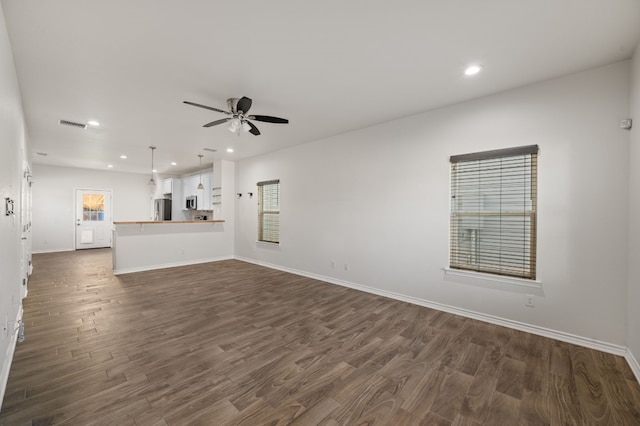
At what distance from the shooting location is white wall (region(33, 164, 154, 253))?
8.09 m

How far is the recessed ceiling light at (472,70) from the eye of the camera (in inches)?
105

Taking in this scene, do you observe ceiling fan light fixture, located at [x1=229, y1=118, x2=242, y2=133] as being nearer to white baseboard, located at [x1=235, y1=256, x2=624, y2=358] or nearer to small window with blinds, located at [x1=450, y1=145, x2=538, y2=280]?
small window with blinds, located at [x1=450, y1=145, x2=538, y2=280]

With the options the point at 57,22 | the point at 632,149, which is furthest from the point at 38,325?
the point at 632,149

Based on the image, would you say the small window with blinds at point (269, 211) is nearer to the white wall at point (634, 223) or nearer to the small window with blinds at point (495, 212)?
the small window with blinds at point (495, 212)

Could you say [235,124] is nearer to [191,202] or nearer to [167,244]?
[167,244]

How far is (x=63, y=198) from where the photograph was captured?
8.48 metres

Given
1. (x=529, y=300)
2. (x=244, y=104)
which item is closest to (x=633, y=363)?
(x=529, y=300)

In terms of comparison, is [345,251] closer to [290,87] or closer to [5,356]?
[290,87]

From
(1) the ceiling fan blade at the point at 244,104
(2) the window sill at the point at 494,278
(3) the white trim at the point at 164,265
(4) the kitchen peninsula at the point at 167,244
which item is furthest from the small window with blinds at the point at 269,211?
(2) the window sill at the point at 494,278

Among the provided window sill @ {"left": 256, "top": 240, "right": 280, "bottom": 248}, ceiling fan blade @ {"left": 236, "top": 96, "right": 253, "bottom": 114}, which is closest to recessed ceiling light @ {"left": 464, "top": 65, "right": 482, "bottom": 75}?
ceiling fan blade @ {"left": 236, "top": 96, "right": 253, "bottom": 114}

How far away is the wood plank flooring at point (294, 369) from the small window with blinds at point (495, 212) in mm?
753

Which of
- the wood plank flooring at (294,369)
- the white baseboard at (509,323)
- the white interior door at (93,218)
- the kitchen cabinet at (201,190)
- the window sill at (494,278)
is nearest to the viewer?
the wood plank flooring at (294,369)

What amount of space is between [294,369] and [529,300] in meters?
2.64

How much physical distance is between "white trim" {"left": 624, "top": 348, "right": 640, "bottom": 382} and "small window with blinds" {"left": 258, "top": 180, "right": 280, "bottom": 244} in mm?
5357
